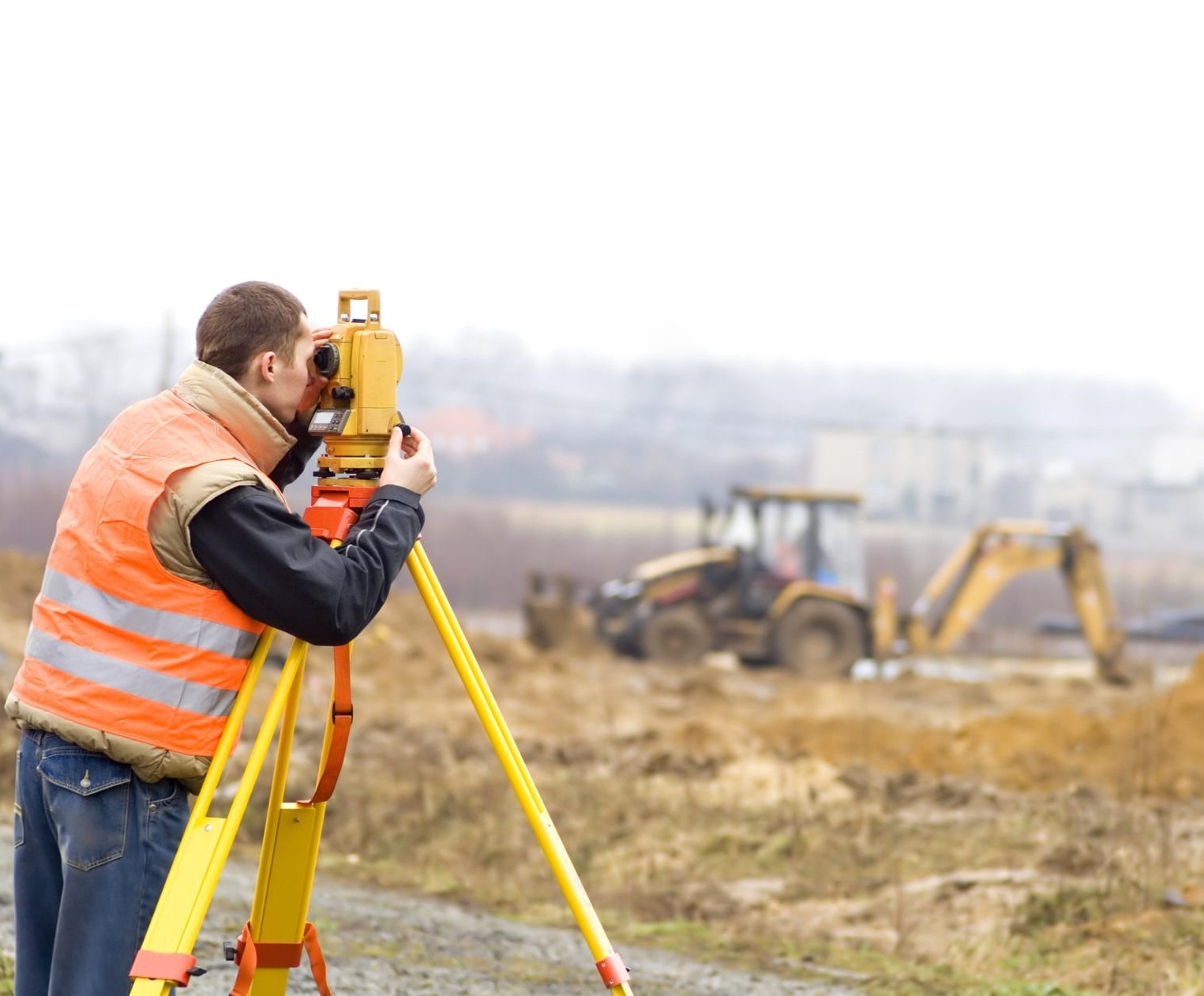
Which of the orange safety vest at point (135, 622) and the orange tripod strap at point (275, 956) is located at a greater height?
the orange safety vest at point (135, 622)

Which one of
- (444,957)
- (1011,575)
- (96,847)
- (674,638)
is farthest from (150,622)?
(1011,575)

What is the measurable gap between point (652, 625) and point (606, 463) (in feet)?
81.8

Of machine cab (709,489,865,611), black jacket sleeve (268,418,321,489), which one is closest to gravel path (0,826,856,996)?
black jacket sleeve (268,418,321,489)

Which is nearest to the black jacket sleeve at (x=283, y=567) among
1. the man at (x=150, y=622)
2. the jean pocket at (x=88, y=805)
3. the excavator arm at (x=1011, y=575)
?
the man at (x=150, y=622)

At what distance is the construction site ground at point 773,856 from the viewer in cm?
539

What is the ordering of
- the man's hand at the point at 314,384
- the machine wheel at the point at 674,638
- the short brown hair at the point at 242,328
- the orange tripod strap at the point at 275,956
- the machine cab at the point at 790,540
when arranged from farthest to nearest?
the machine cab at the point at 790,540
the machine wheel at the point at 674,638
the orange tripod strap at the point at 275,956
the man's hand at the point at 314,384
the short brown hair at the point at 242,328

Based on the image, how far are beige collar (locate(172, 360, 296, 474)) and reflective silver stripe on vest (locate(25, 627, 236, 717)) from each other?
42 centimetres

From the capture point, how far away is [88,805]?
2.55 m

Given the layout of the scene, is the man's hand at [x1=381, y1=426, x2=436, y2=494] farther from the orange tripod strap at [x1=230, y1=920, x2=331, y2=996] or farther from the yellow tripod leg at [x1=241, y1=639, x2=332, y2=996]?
the orange tripod strap at [x1=230, y1=920, x2=331, y2=996]

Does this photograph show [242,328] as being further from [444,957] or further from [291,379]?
[444,957]

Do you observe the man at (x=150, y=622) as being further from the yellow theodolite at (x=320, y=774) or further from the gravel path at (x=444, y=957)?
the gravel path at (x=444, y=957)

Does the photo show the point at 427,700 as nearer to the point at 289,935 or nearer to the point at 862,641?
the point at 862,641

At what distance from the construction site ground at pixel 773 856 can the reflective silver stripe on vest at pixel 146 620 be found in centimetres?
227

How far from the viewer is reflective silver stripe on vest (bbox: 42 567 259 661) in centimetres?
254
